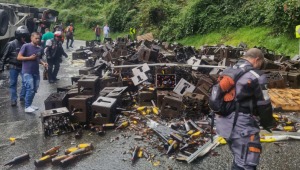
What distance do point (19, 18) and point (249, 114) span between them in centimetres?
1817

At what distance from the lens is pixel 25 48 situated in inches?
360

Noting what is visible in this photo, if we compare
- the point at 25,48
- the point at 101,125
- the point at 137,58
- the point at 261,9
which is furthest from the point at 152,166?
the point at 261,9

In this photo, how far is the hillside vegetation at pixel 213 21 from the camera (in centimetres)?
1902

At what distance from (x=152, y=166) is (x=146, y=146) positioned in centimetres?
89

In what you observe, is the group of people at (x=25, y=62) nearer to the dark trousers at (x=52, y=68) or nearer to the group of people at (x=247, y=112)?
the dark trousers at (x=52, y=68)

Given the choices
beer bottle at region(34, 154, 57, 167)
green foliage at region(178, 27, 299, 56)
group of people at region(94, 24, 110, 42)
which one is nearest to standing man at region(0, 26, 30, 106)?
beer bottle at region(34, 154, 57, 167)

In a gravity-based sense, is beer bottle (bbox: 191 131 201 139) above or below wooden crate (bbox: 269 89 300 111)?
below

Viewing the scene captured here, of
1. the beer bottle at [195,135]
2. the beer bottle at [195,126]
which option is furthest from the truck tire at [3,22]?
the beer bottle at [195,135]

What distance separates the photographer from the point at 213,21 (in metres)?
25.4

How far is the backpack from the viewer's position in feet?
14.1

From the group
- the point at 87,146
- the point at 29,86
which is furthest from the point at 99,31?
the point at 87,146

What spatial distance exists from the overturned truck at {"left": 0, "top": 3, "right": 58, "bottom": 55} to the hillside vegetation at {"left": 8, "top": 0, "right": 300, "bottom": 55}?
951 cm

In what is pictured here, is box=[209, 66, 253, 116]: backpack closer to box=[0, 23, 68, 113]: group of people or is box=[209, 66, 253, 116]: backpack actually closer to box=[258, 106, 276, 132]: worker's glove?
box=[258, 106, 276, 132]: worker's glove

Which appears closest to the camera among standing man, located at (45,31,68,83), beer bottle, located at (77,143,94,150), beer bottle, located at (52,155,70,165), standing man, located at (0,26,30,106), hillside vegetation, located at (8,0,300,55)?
beer bottle, located at (52,155,70,165)
